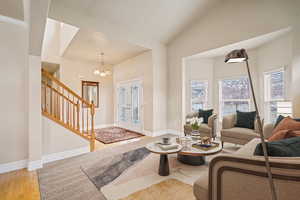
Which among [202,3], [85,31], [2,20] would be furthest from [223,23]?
[2,20]

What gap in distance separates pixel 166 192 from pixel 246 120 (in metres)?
2.69

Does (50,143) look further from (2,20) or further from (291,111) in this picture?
(291,111)

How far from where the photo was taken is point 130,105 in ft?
18.5

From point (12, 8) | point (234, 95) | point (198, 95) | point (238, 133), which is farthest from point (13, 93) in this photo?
point (234, 95)

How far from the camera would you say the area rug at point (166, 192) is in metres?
1.71

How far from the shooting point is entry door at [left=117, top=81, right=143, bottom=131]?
5229mm

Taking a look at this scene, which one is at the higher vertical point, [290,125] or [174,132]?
[290,125]

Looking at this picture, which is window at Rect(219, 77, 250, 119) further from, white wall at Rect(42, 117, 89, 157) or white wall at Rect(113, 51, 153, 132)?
white wall at Rect(42, 117, 89, 157)

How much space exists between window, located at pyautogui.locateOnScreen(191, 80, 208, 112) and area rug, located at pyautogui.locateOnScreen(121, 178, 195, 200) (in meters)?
3.48

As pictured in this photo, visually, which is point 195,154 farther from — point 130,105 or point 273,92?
point 130,105


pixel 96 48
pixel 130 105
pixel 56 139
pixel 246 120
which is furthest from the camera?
pixel 130 105

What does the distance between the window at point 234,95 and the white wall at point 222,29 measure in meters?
1.51

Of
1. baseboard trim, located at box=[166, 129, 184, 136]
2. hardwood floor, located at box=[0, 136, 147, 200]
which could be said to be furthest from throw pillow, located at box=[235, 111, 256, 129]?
hardwood floor, located at box=[0, 136, 147, 200]

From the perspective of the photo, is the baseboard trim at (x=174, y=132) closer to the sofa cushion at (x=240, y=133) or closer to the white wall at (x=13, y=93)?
the sofa cushion at (x=240, y=133)
